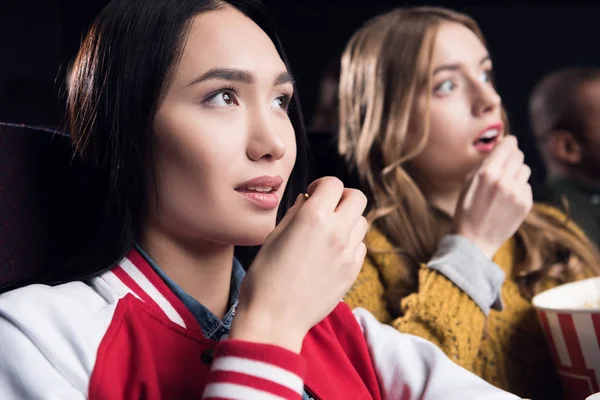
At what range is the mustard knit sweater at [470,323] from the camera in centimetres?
115

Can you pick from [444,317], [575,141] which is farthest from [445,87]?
[575,141]

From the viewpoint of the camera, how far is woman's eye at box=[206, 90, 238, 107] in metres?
0.84

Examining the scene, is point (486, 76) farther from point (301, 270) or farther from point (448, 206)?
point (301, 270)

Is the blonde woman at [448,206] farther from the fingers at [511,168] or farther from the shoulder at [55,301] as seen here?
the shoulder at [55,301]

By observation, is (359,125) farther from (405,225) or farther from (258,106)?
(258,106)

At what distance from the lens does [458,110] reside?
134 cm

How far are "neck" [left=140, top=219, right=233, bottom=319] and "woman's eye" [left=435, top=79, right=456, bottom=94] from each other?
629mm

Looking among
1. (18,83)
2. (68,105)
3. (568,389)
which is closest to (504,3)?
(18,83)

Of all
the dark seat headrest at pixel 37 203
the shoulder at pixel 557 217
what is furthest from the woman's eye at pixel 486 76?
the dark seat headrest at pixel 37 203

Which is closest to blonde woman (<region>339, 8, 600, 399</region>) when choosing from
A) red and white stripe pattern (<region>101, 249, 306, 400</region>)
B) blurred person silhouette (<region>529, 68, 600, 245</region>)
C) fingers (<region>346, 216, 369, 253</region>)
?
fingers (<region>346, 216, 369, 253</region>)

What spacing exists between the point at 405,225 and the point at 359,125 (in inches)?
8.8

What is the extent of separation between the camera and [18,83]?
250 centimetres

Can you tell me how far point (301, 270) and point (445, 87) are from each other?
719mm

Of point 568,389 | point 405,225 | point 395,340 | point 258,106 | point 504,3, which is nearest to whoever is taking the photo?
point 258,106
